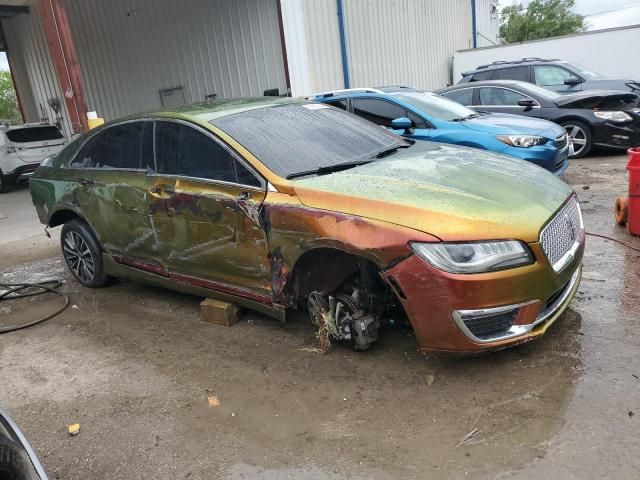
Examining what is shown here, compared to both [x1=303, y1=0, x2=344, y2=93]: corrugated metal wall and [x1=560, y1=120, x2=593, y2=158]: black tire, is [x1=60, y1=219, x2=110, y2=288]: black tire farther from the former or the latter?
[x1=560, y1=120, x2=593, y2=158]: black tire

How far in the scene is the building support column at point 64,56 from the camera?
7711 millimetres

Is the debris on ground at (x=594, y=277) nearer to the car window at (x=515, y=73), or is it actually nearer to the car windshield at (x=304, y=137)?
the car windshield at (x=304, y=137)

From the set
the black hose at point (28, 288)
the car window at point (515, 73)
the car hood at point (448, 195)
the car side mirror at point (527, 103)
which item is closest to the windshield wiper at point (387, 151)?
the car hood at point (448, 195)

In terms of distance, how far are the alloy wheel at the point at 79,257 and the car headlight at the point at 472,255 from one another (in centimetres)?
350

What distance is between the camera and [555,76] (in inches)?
429

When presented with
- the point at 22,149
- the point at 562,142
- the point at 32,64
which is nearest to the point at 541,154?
the point at 562,142

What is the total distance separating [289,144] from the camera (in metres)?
3.67

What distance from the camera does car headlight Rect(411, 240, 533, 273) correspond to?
106 inches

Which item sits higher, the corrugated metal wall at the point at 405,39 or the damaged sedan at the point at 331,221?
the corrugated metal wall at the point at 405,39

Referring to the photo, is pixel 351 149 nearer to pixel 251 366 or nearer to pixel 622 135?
pixel 251 366

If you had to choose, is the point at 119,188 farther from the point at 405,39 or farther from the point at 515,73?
the point at 405,39

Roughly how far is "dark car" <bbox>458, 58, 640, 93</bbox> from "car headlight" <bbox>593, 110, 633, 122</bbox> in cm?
185

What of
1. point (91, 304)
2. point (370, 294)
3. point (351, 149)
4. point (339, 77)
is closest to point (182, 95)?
point (339, 77)

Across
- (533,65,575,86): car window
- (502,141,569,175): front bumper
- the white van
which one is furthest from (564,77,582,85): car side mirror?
the white van
